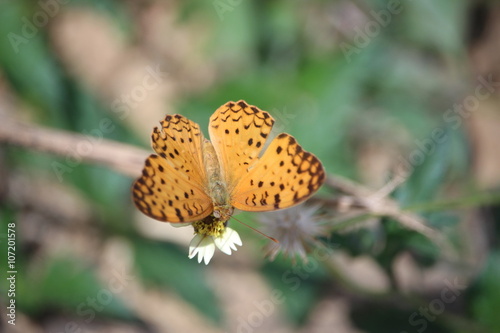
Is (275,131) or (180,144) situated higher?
(275,131)

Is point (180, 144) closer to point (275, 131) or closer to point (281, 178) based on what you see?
point (281, 178)

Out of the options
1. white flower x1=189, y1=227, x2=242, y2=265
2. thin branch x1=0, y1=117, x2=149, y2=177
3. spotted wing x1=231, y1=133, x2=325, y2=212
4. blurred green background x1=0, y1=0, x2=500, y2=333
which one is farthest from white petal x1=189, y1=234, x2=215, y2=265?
blurred green background x1=0, y1=0, x2=500, y2=333

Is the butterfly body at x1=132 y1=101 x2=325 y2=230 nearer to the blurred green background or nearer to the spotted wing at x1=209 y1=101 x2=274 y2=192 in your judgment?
the spotted wing at x1=209 y1=101 x2=274 y2=192

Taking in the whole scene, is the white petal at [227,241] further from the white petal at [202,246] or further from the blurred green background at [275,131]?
the blurred green background at [275,131]

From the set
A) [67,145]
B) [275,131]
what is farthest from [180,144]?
[275,131]

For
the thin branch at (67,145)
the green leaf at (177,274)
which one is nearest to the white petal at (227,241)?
the thin branch at (67,145)

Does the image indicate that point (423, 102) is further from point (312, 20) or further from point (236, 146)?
point (236, 146)
